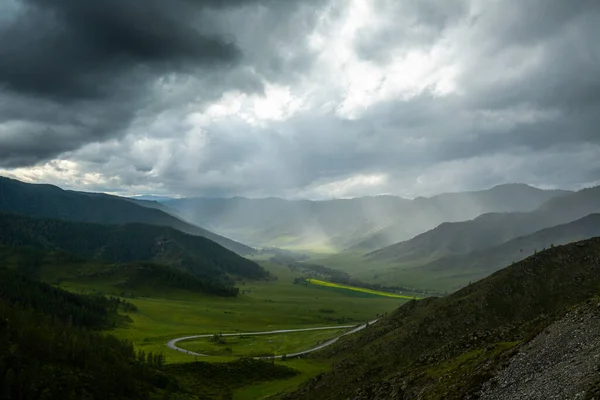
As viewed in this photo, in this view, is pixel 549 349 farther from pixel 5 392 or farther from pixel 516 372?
pixel 5 392

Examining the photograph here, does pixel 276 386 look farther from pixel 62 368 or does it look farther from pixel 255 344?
pixel 255 344

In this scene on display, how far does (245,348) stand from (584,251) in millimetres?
119159

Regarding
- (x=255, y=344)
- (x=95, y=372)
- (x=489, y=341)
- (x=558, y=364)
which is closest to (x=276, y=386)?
(x=95, y=372)

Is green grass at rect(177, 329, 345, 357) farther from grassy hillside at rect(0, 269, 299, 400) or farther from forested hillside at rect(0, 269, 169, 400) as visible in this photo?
forested hillside at rect(0, 269, 169, 400)

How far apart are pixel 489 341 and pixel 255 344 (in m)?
120

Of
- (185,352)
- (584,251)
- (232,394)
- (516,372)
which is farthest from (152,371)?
(584,251)

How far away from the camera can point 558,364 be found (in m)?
44.0

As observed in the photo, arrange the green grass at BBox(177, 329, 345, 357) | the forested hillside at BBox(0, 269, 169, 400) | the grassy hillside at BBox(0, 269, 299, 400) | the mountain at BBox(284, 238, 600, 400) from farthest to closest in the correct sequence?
1. the green grass at BBox(177, 329, 345, 357)
2. the grassy hillside at BBox(0, 269, 299, 400)
3. the forested hillside at BBox(0, 269, 169, 400)
4. the mountain at BBox(284, 238, 600, 400)

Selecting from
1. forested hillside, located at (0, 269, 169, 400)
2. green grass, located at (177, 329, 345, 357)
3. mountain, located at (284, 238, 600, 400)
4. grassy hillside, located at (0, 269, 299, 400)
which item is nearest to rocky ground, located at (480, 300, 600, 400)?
mountain, located at (284, 238, 600, 400)

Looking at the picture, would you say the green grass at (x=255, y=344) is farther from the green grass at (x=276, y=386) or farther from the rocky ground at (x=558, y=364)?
the rocky ground at (x=558, y=364)

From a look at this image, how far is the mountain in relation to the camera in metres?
46.2

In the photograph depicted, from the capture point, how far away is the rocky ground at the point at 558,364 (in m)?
38.6

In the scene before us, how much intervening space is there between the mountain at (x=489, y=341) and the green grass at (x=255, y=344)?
28.4 metres

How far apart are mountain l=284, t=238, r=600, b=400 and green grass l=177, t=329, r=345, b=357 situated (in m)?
28.4
